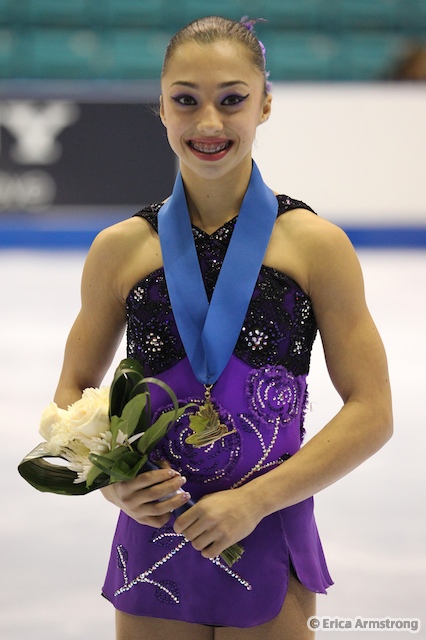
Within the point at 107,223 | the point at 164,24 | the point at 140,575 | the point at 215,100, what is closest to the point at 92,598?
the point at 140,575

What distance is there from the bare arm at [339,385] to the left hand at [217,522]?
0.01m

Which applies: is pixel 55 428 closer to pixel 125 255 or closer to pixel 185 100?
pixel 125 255

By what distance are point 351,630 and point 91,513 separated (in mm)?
1104

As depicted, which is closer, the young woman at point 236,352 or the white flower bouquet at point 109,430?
the white flower bouquet at point 109,430

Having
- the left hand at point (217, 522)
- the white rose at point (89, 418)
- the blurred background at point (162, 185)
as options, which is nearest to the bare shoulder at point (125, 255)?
the white rose at point (89, 418)

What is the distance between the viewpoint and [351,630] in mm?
2715

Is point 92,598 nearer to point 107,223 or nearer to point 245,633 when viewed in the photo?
point 245,633

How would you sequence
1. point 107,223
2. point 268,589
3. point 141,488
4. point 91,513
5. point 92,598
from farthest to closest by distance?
point 107,223 → point 91,513 → point 92,598 → point 268,589 → point 141,488

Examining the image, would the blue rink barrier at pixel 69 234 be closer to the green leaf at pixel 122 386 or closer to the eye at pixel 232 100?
the eye at pixel 232 100

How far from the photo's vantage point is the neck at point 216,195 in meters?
1.68

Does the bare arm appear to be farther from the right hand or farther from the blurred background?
the blurred background

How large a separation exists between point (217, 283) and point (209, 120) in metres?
0.25

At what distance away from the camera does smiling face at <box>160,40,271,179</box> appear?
1.60m

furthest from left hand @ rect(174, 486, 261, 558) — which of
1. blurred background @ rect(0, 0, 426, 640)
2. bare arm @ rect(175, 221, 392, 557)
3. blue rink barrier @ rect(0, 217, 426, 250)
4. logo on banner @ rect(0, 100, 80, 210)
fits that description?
logo on banner @ rect(0, 100, 80, 210)
